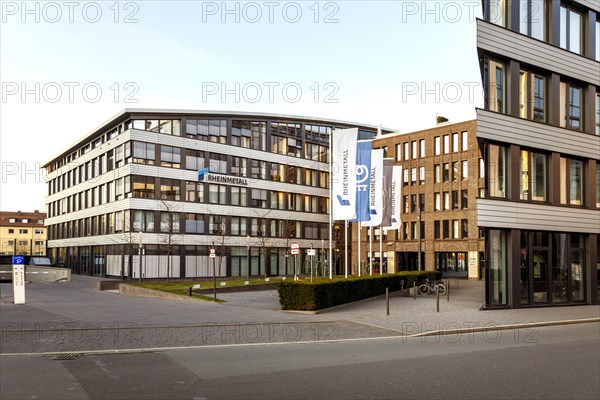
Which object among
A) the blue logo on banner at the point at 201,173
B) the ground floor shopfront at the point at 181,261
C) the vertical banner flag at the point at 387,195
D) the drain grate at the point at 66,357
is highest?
the blue logo on banner at the point at 201,173

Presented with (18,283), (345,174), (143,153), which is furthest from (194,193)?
(345,174)

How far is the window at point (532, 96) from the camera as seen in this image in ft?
81.4

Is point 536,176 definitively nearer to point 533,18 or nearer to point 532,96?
point 532,96

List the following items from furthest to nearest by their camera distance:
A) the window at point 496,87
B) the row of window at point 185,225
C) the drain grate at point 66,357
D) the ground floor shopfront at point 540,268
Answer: the row of window at point 185,225, the window at point 496,87, the ground floor shopfront at point 540,268, the drain grate at point 66,357

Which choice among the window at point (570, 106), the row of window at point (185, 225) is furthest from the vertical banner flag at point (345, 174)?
the row of window at point (185, 225)

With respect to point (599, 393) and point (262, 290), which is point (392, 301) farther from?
point (599, 393)

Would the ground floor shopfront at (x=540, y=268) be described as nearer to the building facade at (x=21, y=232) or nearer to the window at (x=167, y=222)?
the window at (x=167, y=222)

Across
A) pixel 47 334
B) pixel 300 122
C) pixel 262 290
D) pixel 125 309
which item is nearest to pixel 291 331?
pixel 47 334

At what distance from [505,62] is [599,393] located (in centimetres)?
1829

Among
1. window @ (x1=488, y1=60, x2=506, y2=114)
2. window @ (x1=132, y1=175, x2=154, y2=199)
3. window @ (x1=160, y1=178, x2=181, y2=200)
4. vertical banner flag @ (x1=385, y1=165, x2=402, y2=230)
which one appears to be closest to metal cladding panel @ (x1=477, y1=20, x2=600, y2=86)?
window @ (x1=488, y1=60, x2=506, y2=114)

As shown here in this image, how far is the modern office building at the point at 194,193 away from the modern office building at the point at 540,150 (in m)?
35.7

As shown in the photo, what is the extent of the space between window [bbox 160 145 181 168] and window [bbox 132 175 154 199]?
2183 mm

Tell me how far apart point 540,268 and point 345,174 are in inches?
368

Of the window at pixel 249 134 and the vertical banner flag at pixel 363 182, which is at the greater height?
the window at pixel 249 134
